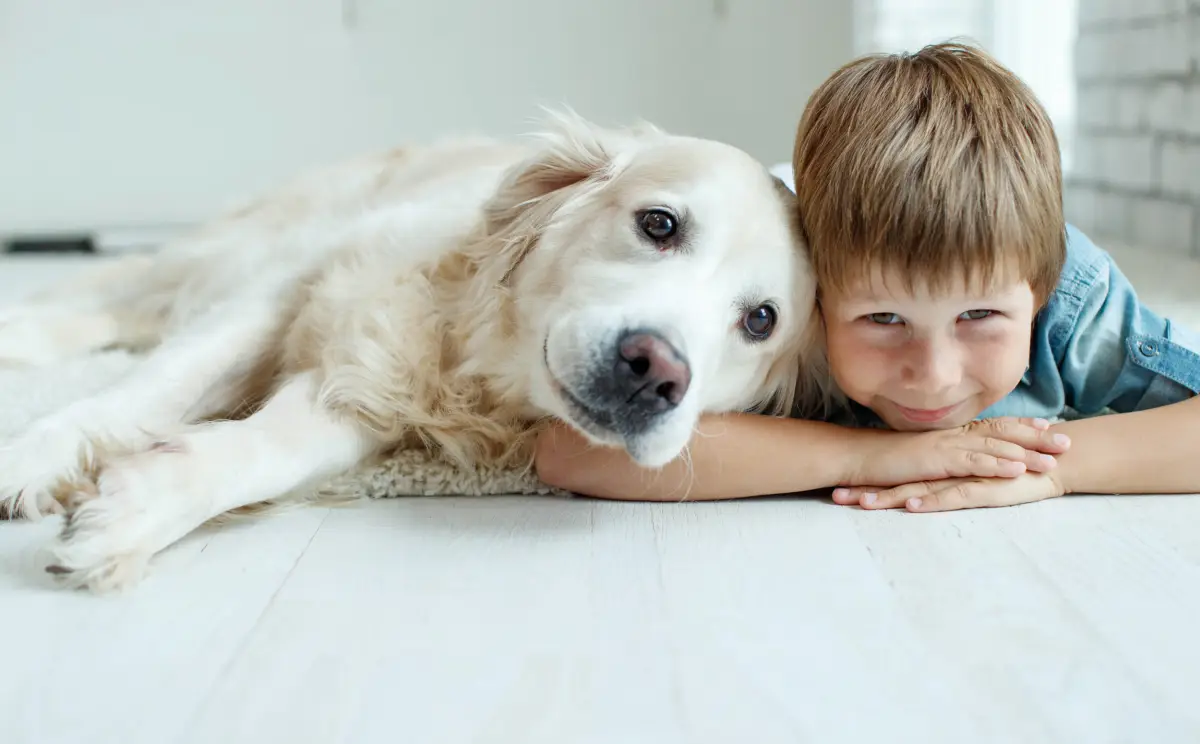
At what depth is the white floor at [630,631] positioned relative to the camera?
0.95 m

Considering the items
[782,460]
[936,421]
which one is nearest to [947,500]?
[936,421]

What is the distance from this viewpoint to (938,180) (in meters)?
1.41

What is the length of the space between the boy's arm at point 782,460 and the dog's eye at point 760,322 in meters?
0.13

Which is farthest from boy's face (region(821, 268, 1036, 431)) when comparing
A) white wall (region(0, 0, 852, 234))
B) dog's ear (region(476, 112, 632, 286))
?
white wall (region(0, 0, 852, 234))

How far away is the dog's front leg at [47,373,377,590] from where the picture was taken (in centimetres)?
120

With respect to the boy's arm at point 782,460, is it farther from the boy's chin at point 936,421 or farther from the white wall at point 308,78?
the white wall at point 308,78

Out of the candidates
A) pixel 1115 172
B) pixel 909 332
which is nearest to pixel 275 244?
pixel 909 332

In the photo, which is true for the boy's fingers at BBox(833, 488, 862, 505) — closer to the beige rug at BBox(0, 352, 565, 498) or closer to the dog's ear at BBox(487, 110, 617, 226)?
the beige rug at BBox(0, 352, 565, 498)

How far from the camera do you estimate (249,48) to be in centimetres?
522

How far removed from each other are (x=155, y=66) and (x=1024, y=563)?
504 centimetres

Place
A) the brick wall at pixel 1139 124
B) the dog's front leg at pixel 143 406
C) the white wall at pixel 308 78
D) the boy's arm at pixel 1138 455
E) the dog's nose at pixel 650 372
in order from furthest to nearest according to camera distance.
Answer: the white wall at pixel 308 78, the brick wall at pixel 1139 124, the boy's arm at pixel 1138 455, the dog's front leg at pixel 143 406, the dog's nose at pixel 650 372

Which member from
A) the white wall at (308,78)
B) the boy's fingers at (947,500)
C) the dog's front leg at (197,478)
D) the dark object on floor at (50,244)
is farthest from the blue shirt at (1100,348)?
the dark object on floor at (50,244)

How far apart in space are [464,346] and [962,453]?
76cm

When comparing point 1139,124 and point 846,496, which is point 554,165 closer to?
point 846,496
